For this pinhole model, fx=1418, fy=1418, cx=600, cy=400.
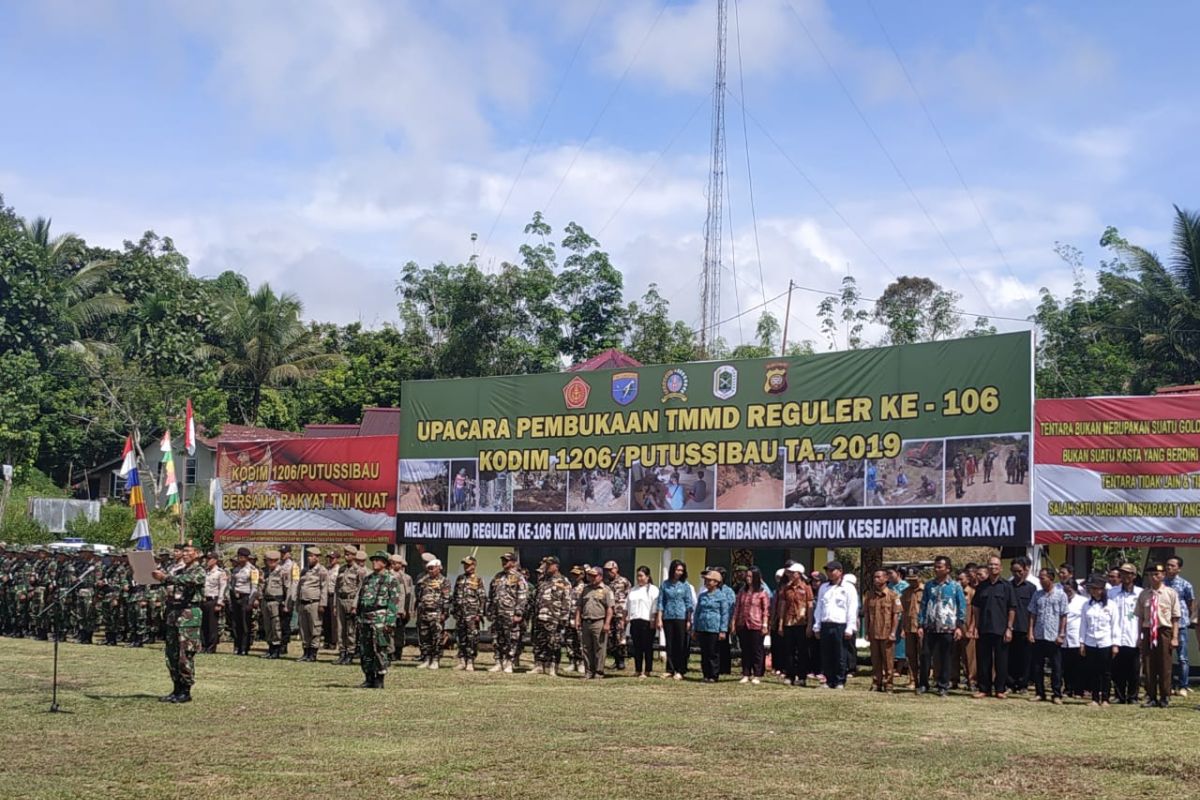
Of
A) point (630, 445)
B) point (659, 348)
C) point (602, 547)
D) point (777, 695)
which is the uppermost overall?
point (659, 348)

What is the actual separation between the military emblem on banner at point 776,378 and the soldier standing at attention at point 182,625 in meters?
9.65

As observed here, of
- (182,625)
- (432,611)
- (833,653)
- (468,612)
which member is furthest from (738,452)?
(182,625)

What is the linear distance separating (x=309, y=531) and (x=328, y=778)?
16958 millimetres

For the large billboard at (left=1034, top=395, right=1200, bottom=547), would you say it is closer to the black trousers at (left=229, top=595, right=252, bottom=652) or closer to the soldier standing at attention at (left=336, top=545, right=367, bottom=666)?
the soldier standing at attention at (left=336, top=545, right=367, bottom=666)

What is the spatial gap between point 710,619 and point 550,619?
2.17 metres

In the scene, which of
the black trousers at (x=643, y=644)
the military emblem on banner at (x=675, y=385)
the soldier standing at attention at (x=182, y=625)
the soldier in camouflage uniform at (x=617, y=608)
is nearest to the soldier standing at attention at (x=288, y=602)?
the soldier in camouflage uniform at (x=617, y=608)

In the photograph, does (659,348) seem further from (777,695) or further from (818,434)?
(777,695)

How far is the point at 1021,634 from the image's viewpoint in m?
17.2

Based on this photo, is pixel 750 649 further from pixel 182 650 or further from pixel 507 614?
pixel 182 650

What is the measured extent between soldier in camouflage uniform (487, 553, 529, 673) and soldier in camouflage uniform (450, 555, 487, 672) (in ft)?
0.68

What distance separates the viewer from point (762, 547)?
21047 mm

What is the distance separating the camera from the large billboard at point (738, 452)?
19016mm

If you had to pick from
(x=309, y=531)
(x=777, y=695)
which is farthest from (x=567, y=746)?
(x=309, y=531)

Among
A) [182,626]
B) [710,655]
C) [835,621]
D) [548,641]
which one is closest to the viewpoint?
[182,626]
